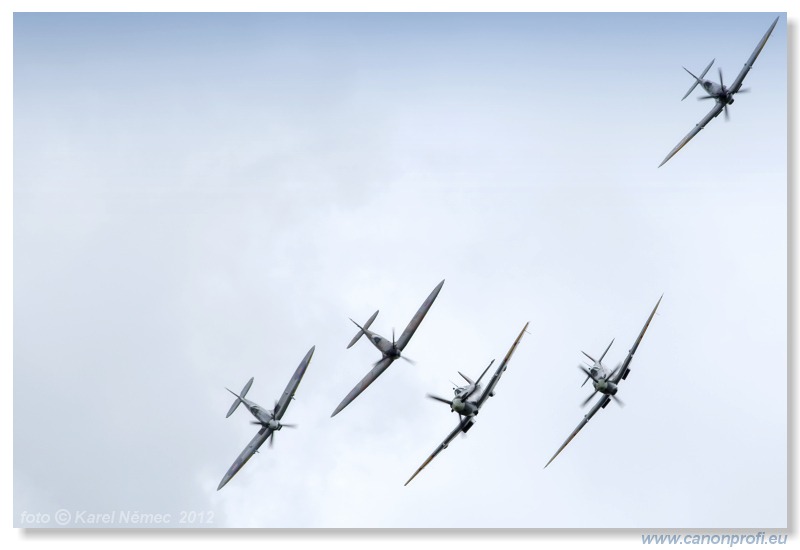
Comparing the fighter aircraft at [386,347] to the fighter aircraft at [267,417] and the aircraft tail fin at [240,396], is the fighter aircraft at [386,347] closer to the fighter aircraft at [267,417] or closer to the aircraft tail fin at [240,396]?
the fighter aircraft at [267,417]

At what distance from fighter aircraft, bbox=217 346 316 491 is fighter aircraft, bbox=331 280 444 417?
2634 mm

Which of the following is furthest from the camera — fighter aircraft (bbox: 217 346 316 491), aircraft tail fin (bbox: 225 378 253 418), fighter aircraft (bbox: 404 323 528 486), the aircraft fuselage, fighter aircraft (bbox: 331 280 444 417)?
aircraft tail fin (bbox: 225 378 253 418)

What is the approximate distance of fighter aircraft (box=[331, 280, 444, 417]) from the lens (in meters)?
55.2

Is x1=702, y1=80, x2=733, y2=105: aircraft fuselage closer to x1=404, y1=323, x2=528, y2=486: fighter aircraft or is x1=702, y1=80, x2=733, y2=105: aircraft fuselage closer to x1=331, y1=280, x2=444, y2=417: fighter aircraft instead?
x1=331, y1=280, x2=444, y2=417: fighter aircraft

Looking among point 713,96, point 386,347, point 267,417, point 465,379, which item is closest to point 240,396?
point 267,417

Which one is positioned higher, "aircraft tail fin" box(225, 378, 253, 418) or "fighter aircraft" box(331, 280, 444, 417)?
"fighter aircraft" box(331, 280, 444, 417)

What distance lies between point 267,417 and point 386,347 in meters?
7.14

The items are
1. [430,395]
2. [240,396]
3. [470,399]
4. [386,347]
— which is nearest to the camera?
[430,395]

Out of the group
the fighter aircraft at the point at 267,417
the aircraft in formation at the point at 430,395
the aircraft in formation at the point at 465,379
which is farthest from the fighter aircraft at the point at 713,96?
the fighter aircraft at the point at 267,417

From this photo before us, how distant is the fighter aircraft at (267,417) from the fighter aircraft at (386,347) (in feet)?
8.64

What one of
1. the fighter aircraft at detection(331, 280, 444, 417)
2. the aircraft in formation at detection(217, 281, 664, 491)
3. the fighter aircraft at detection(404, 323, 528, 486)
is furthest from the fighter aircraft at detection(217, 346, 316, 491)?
the fighter aircraft at detection(404, 323, 528, 486)

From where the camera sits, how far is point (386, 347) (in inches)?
2201

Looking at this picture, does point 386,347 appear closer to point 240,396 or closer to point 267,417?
point 267,417
